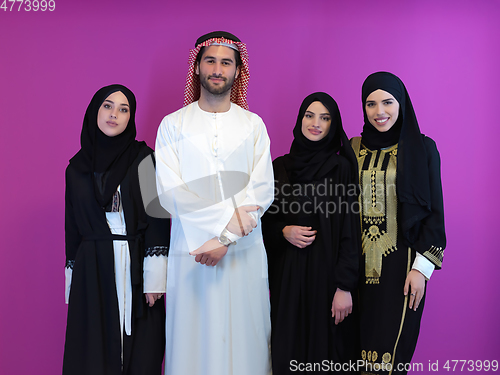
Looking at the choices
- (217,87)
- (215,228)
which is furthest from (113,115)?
(215,228)

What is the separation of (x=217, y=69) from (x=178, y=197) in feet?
2.10

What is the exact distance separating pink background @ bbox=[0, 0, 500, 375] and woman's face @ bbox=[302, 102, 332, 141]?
0.78m

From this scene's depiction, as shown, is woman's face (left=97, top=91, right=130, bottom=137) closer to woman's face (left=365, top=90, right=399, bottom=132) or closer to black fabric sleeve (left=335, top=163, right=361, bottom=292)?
black fabric sleeve (left=335, top=163, right=361, bottom=292)

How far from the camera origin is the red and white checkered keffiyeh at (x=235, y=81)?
2.26 m

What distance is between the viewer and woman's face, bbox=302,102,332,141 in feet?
7.25

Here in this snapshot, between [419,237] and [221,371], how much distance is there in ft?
3.61

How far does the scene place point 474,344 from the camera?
9.64ft

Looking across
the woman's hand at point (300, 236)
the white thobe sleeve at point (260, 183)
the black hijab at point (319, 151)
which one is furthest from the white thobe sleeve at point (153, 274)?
the black hijab at point (319, 151)

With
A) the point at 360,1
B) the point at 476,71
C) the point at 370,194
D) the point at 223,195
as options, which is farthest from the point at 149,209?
the point at 476,71

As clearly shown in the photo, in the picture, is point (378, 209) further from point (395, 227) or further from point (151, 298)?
point (151, 298)

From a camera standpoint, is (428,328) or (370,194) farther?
(428,328)

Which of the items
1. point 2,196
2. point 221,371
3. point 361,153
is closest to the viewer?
point 221,371

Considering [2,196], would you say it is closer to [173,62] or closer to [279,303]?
[173,62]

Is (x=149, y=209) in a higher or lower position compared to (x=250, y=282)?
higher
